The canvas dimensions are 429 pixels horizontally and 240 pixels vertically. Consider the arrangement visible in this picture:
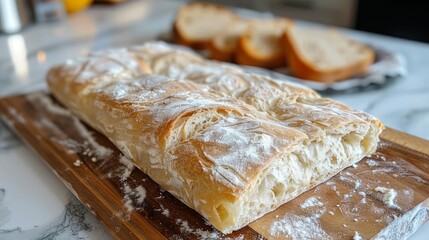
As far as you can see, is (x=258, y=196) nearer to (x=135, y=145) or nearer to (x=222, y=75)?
(x=135, y=145)

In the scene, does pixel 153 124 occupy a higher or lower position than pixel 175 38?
higher

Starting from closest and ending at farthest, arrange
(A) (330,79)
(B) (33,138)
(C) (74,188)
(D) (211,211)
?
(D) (211,211) → (C) (74,188) → (B) (33,138) → (A) (330,79)

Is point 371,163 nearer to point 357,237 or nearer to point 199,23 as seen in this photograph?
point 357,237

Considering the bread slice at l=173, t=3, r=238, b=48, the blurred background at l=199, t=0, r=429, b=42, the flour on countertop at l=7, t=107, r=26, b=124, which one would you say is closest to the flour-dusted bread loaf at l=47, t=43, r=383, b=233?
the flour on countertop at l=7, t=107, r=26, b=124

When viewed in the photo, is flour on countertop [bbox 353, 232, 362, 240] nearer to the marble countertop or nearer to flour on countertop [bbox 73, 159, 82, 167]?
the marble countertop

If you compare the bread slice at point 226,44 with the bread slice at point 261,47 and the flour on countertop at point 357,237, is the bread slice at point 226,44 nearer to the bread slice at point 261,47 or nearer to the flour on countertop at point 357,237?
the bread slice at point 261,47

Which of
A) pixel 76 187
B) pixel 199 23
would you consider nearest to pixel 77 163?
pixel 76 187

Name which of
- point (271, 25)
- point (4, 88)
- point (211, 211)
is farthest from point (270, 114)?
point (4, 88)
